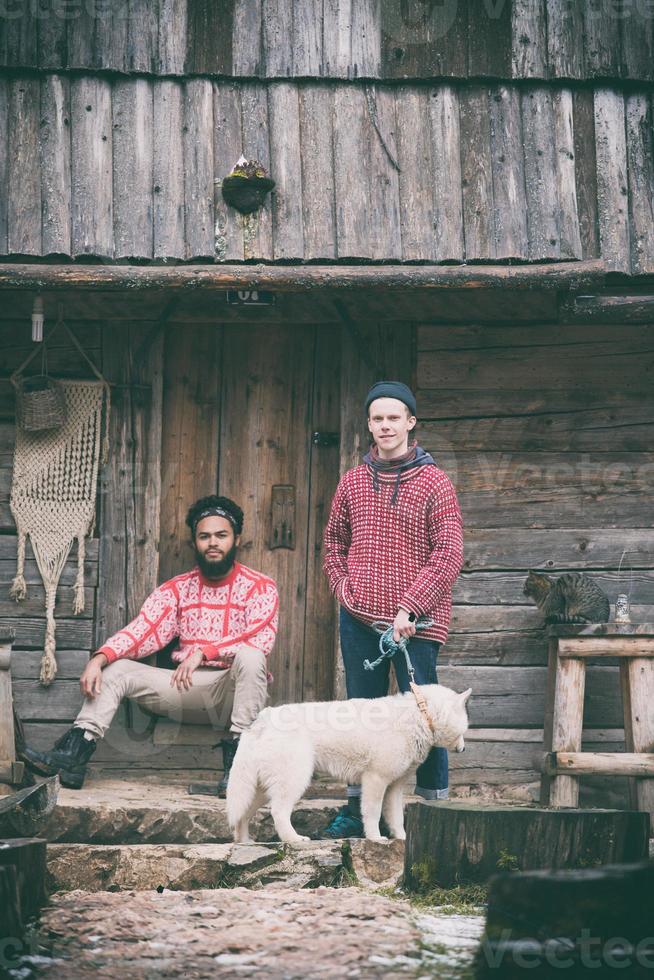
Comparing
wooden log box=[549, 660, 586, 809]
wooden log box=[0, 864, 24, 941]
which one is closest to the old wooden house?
wooden log box=[549, 660, 586, 809]

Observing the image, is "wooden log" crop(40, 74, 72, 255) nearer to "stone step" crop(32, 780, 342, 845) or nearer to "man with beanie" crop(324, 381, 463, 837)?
"man with beanie" crop(324, 381, 463, 837)

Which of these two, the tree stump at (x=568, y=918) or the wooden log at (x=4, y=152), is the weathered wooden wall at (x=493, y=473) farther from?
the tree stump at (x=568, y=918)

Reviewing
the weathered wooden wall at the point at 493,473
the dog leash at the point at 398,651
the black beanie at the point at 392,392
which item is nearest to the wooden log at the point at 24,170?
the weathered wooden wall at the point at 493,473

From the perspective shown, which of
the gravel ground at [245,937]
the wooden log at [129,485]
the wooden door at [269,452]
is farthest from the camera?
the wooden door at [269,452]

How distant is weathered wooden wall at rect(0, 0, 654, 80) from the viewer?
22.8 feet

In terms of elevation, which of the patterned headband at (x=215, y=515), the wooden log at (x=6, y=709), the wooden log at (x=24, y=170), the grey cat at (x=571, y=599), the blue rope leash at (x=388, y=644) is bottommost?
the wooden log at (x=6, y=709)

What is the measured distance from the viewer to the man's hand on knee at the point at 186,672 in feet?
21.7

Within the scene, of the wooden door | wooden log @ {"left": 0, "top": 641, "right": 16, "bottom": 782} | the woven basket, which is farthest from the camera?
the wooden door

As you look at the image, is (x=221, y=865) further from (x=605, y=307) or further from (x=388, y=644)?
(x=605, y=307)

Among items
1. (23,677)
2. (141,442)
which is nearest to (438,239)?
(141,442)

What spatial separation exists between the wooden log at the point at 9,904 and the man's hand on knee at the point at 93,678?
2492 mm

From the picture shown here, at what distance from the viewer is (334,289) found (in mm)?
6496

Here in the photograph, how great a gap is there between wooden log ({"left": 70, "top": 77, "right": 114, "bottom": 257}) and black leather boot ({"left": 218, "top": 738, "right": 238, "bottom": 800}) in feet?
8.87

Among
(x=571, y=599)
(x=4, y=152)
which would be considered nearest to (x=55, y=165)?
(x=4, y=152)
